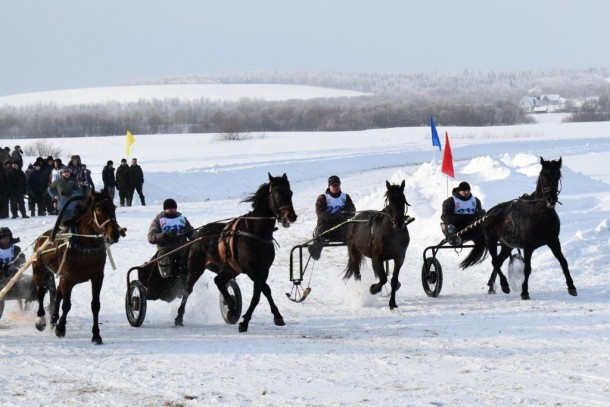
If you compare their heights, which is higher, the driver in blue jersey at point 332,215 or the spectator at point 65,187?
the spectator at point 65,187

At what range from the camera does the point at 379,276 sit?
47.0 ft

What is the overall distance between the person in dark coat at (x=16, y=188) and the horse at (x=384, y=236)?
49.0ft

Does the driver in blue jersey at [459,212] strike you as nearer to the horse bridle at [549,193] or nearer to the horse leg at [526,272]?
the horse leg at [526,272]

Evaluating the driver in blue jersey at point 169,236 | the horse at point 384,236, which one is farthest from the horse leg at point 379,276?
the driver in blue jersey at point 169,236

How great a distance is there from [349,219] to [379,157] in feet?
123

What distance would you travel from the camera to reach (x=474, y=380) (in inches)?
346

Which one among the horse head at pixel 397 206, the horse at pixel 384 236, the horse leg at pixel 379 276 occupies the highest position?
the horse head at pixel 397 206

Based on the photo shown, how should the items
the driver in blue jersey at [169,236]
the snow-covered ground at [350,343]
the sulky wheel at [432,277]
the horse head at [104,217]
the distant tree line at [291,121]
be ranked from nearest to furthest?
the snow-covered ground at [350,343]
the horse head at [104,217]
the driver in blue jersey at [169,236]
the sulky wheel at [432,277]
the distant tree line at [291,121]

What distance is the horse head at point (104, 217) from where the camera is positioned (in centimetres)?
1105

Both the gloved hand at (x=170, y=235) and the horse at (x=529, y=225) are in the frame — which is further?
the horse at (x=529, y=225)

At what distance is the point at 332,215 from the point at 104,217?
214 inches

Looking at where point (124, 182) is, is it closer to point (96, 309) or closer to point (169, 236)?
point (169, 236)

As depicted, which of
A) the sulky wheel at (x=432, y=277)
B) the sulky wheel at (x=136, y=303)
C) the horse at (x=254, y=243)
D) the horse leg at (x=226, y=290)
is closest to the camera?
the horse at (x=254, y=243)

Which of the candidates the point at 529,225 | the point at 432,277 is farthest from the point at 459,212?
the point at 529,225
